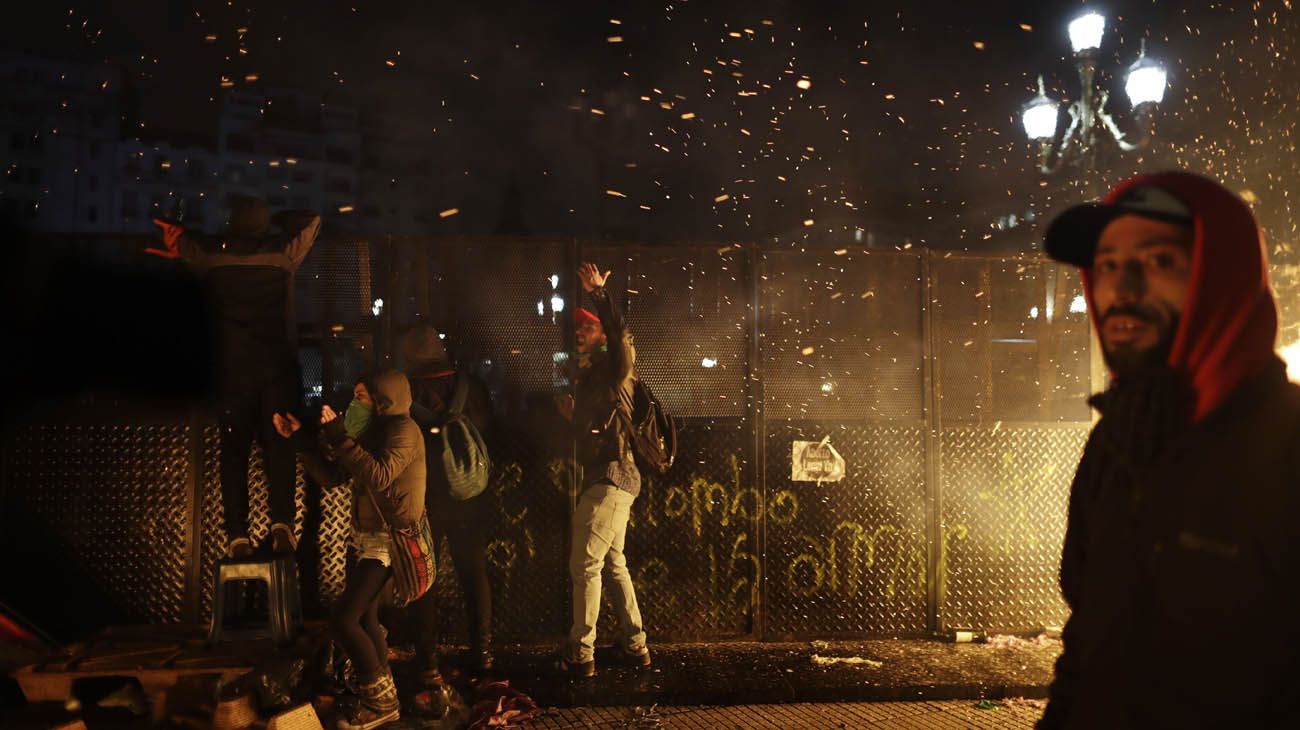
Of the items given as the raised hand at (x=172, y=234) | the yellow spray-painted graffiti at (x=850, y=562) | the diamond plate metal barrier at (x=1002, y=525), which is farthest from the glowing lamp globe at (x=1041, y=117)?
the raised hand at (x=172, y=234)

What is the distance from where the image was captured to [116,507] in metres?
6.86

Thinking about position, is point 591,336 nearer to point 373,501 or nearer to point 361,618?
point 373,501

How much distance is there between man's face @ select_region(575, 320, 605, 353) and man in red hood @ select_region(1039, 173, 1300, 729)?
464 centimetres

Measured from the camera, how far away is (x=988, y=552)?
7.51 meters

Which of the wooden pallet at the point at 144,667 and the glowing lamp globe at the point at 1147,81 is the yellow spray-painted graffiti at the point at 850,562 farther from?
the glowing lamp globe at the point at 1147,81

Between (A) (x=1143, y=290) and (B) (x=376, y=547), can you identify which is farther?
(B) (x=376, y=547)

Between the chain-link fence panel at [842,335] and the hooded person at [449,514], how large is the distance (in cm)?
264

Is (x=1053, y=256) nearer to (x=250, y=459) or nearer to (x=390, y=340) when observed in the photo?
(x=390, y=340)

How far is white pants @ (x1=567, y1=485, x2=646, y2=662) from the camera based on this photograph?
6.38 metres

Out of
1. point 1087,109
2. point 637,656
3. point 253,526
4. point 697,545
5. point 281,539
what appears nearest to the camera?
point 281,539

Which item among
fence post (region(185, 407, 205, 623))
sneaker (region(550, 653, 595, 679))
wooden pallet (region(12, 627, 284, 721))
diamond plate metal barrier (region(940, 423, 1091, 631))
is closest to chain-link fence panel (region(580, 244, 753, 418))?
diamond plate metal barrier (region(940, 423, 1091, 631))

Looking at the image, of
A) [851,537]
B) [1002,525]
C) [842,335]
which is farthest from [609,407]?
[1002,525]

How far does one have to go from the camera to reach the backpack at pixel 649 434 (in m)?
6.49

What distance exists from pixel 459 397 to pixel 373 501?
3.76ft
